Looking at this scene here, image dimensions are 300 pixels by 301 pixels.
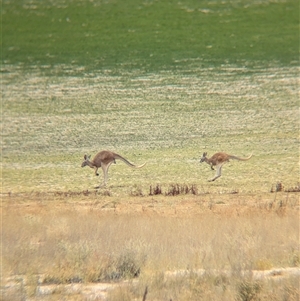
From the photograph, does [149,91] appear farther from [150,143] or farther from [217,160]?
[217,160]

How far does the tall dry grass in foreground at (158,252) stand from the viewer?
7.37 meters

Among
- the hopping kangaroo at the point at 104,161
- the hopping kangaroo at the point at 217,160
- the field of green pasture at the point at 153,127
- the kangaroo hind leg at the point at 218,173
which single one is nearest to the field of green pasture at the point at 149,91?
the field of green pasture at the point at 153,127

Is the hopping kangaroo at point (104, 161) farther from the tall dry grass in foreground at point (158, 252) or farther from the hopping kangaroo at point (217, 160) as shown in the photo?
the tall dry grass in foreground at point (158, 252)

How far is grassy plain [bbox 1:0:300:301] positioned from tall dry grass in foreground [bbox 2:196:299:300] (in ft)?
0.07

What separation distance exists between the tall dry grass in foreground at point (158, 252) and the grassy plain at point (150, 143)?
21 mm

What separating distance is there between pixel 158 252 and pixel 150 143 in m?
7.56

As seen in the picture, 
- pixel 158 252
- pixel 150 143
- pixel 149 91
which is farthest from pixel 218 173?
pixel 158 252

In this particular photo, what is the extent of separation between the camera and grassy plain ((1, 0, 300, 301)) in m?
8.08

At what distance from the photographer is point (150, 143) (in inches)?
630

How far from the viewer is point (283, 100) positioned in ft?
62.8

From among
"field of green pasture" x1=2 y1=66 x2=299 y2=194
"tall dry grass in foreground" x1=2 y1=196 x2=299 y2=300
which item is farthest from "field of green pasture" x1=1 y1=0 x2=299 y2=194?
"tall dry grass in foreground" x1=2 y1=196 x2=299 y2=300

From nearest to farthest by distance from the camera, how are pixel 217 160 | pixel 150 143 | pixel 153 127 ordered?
1. pixel 217 160
2. pixel 150 143
3. pixel 153 127

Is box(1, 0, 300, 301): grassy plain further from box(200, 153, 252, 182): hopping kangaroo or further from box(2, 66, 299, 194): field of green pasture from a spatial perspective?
box(200, 153, 252, 182): hopping kangaroo

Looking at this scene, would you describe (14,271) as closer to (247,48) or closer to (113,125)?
(113,125)
